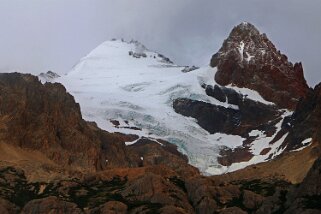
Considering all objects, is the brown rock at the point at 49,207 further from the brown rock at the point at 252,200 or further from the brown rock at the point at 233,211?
the brown rock at the point at 252,200

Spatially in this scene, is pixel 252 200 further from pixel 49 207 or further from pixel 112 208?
pixel 49 207

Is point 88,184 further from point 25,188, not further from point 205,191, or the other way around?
point 205,191

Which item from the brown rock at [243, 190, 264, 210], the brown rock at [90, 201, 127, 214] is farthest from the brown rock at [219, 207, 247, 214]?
the brown rock at [90, 201, 127, 214]

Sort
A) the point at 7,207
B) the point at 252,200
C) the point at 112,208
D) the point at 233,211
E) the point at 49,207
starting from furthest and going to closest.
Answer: the point at 252,200, the point at 233,211, the point at 112,208, the point at 7,207, the point at 49,207

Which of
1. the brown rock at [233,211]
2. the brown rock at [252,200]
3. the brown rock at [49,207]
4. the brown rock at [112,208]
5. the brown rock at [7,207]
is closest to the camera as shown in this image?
the brown rock at [7,207]

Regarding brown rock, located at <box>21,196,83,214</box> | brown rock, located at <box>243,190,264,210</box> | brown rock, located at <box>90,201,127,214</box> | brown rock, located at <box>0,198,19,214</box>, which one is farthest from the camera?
brown rock, located at <box>243,190,264,210</box>

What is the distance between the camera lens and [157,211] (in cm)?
16575

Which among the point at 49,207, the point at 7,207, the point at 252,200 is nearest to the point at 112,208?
the point at 49,207

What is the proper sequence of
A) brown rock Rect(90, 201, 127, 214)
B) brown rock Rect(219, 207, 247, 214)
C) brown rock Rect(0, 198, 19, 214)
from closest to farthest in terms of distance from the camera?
brown rock Rect(0, 198, 19, 214)
brown rock Rect(90, 201, 127, 214)
brown rock Rect(219, 207, 247, 214)

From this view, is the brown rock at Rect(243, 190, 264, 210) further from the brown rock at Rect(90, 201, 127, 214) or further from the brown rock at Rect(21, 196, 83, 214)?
the brown rock at Rect(21, 196, 83, 214)

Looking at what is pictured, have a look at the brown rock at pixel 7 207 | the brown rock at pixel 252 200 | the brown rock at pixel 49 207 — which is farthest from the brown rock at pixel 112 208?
the brown rock at pixel 252 200

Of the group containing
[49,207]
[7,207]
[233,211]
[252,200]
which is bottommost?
[233,211]

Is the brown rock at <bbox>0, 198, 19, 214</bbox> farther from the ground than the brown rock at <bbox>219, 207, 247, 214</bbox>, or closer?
farther from the ground

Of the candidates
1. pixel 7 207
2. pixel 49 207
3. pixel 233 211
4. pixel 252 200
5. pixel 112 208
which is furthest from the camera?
pixel 252 200
